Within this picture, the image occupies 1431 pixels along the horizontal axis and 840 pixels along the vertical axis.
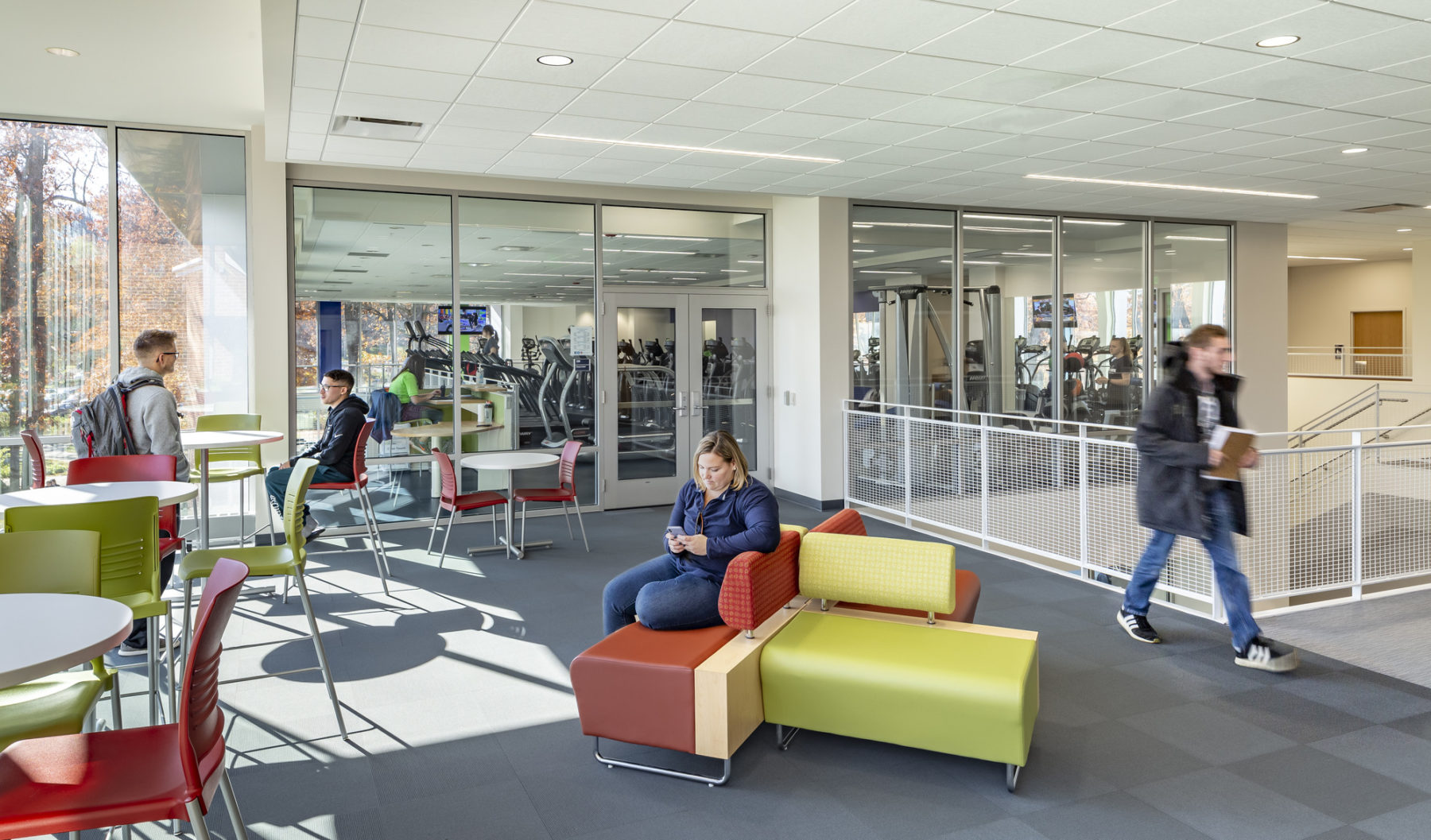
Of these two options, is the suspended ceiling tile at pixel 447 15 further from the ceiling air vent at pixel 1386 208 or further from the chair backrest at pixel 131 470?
the ceiling air vent at pixel 1386 208

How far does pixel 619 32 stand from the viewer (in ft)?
13.9

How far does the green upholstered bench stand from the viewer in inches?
126

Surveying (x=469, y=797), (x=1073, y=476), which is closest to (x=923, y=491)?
(x=1073, y=476)

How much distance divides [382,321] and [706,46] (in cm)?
460

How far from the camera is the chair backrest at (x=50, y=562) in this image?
2.91m

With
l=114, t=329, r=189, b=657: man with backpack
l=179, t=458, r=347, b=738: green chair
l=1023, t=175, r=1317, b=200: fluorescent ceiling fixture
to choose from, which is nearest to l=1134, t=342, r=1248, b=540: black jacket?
l=179, t=458, r=347, b=738: green chair

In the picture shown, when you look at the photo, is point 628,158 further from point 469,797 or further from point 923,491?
point 469,797

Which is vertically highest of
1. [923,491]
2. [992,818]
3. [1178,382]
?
[1178,382]

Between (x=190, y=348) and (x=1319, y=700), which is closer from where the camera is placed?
(x=1319, y=700)

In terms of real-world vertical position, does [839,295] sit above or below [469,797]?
above

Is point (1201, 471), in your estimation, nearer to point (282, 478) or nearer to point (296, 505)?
point (296, 505)

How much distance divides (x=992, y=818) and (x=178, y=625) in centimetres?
471

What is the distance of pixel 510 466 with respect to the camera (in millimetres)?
6855

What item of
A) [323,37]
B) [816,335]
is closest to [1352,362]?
[816,335]
